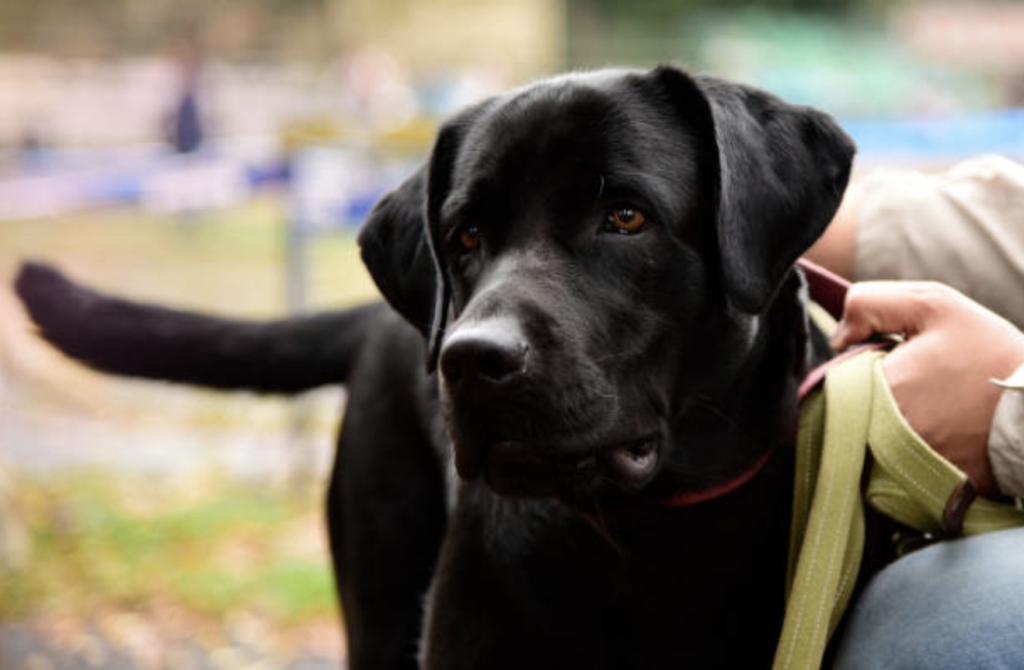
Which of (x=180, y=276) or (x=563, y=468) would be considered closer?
(x=563, y=468)

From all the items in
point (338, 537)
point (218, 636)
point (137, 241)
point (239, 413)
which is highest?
point (338, 537)

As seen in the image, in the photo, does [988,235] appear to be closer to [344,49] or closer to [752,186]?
[752,186]

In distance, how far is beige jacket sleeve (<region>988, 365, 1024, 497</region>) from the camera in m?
1.95

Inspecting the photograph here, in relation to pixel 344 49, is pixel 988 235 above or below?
above

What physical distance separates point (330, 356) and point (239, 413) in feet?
15.8

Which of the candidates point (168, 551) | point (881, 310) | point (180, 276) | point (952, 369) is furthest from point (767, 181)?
point (180, 276)

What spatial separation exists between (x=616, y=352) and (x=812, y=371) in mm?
562

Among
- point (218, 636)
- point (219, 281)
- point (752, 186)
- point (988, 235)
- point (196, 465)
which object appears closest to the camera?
point (752, 186)

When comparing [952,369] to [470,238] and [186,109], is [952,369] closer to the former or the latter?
[470,238]

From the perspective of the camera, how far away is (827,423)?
212 cm

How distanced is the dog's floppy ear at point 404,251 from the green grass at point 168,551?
8.25 ft

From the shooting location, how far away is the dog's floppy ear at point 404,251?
2.46m

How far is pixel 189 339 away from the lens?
316 cm

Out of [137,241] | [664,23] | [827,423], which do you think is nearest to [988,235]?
[827,423]
